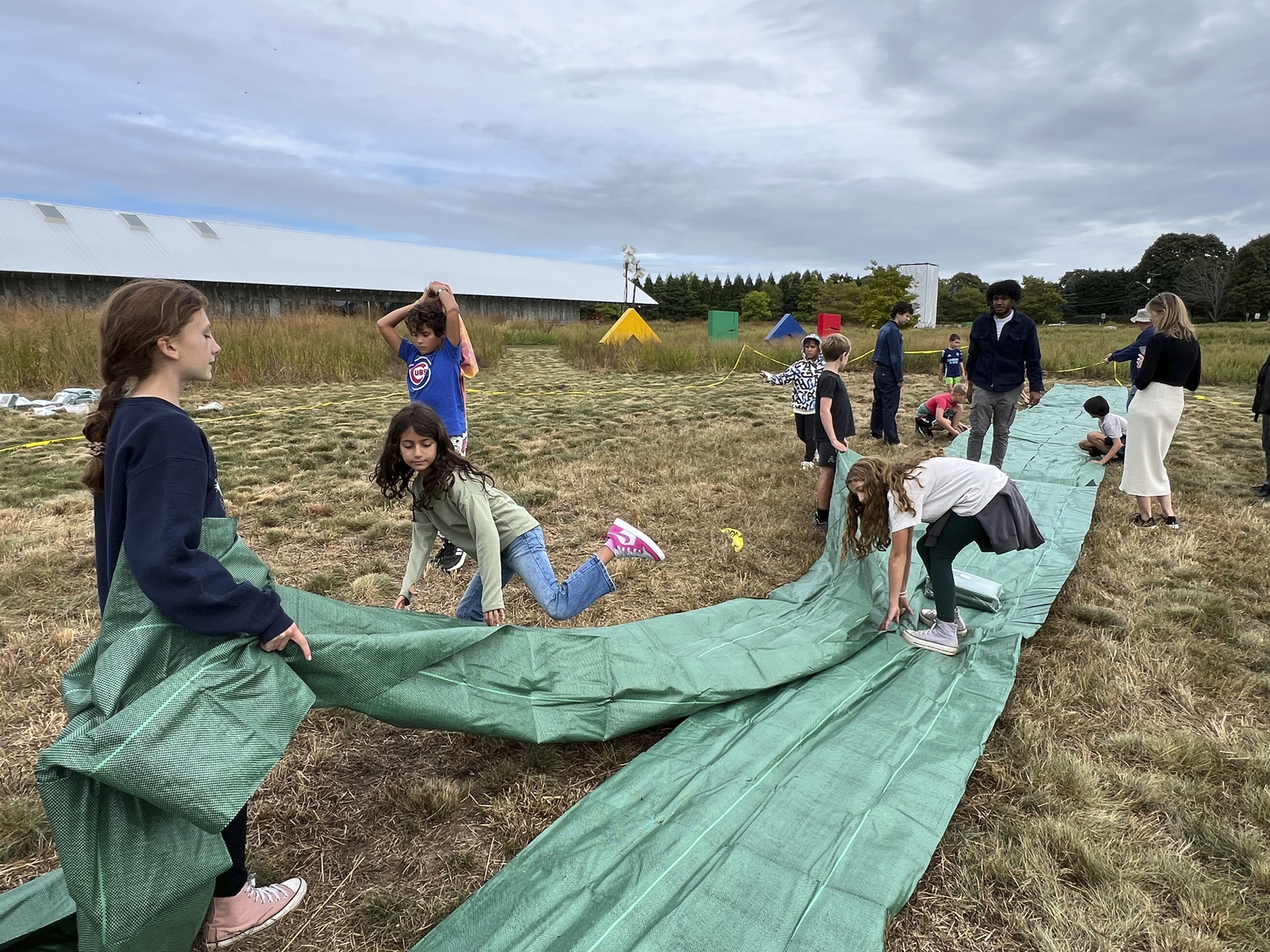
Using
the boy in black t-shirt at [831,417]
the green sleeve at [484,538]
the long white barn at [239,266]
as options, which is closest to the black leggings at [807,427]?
the boy in black t-shirt at [831,417]

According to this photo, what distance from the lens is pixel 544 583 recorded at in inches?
117

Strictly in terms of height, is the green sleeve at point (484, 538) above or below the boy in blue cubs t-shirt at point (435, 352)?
below

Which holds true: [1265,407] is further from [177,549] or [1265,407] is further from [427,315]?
[177,549]

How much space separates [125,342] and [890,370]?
7441 mm

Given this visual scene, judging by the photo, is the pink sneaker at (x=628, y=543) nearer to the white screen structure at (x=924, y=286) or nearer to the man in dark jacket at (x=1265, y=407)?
the man in dark jacket at (x=1265, y=407)

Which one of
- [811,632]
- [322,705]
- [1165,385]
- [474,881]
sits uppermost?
[1165,385]

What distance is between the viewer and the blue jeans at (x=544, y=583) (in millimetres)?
2984

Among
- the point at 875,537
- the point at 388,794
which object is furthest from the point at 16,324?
the point at 875,537

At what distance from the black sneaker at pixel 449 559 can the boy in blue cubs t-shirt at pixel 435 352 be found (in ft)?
0.95

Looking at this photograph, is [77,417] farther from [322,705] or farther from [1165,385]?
[1165,385]

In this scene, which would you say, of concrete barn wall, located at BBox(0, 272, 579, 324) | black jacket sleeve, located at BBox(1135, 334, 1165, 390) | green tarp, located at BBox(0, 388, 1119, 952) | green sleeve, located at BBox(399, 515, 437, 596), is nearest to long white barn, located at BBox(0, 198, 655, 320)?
concrete barn wall, located at BBox(0, 272, 579, 324)

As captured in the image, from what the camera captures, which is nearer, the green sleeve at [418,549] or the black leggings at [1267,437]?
the green sleeve at [418,549]

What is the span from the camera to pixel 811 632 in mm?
3260

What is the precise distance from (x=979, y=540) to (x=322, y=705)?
2.85m
